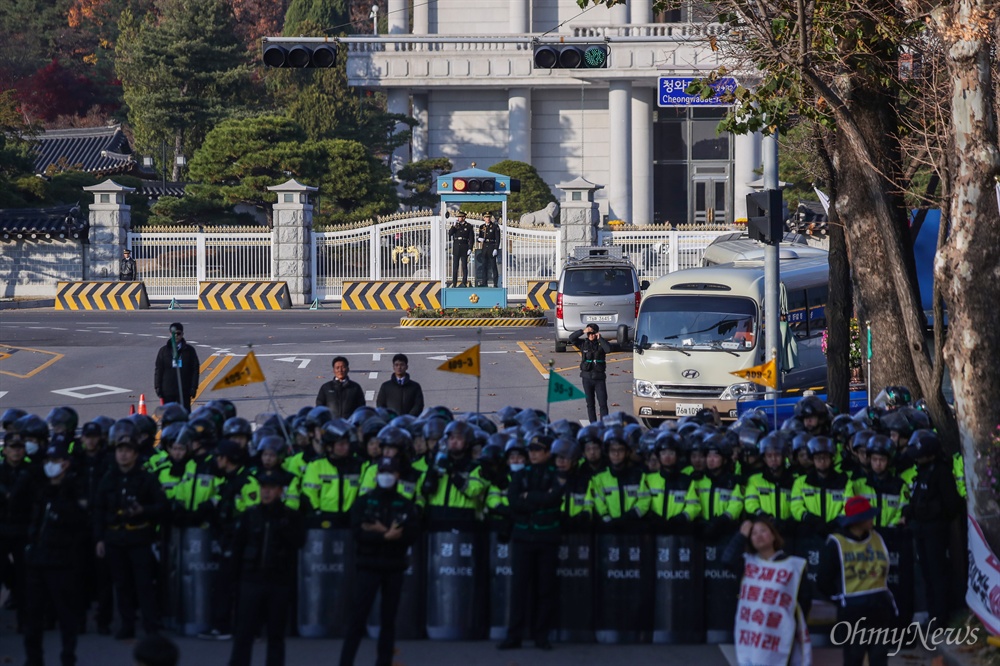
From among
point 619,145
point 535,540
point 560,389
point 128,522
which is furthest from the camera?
point 619,145

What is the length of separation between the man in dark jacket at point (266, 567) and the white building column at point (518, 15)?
5070 centimetres

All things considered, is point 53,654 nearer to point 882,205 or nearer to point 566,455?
point 566,455

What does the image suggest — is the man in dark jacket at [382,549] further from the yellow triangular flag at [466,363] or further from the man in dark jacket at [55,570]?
the yellow triangular flag at [466,363]

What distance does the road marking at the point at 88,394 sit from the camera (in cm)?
2167

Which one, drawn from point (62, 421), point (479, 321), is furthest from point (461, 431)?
point (479, 321)

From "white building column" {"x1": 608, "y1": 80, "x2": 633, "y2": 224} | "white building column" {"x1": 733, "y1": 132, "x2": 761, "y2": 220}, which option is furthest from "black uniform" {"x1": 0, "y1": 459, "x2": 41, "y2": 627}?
"white building column" {"x1": 608, "y1": 80, "x2": 633, "y2": 224}

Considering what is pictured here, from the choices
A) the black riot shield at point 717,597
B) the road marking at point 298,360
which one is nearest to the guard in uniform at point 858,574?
the black riot shield at point 717,597

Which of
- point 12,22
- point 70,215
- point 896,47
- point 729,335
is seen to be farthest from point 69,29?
point 896,47

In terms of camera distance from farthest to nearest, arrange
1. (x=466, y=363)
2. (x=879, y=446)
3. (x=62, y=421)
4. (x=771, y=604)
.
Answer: (x=466, y=363), (x=62, y=421), (x=879, y=446), (x=771, y=604)

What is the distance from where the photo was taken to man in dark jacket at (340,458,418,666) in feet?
29.3

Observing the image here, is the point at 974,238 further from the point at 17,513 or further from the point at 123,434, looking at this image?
the point at 17,513

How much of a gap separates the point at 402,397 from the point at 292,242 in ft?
82.2

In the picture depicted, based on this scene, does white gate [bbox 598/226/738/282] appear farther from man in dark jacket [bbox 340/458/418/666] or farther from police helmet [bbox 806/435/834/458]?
man in dark jacket [bbox 340/458/418/666]

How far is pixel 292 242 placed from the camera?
3956 cm
